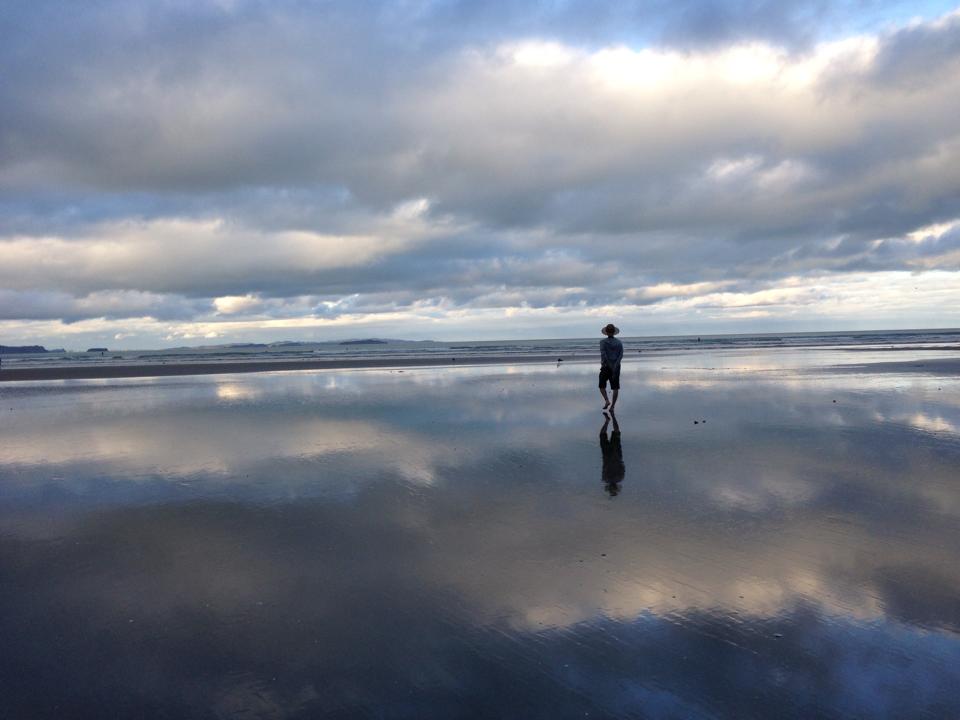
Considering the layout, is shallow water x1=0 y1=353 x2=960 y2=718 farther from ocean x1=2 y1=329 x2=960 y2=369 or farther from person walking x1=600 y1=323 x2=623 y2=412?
ocean x1=2 y1=329 x2=960 y2=369

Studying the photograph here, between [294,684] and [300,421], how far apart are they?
12.5 m

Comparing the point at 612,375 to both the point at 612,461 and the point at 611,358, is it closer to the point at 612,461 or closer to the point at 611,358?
the point at 611,358

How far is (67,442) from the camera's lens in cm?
1384

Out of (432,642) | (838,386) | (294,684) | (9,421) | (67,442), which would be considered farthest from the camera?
(838,386)

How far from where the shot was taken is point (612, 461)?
1066 cm

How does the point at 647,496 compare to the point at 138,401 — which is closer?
the point at 647,496

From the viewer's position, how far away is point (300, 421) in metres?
16.2

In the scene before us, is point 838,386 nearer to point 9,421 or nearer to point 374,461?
point 374,461

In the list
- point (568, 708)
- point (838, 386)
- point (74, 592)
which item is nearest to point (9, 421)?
point (74, 592)

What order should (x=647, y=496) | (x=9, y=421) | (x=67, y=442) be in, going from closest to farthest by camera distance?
(x=647, y=496) → (x=67, y=442) → (x=9, y=421)

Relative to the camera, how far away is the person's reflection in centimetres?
909

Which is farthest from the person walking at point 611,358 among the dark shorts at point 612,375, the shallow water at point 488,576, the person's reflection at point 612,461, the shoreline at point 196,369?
the shoreline at point 196,369

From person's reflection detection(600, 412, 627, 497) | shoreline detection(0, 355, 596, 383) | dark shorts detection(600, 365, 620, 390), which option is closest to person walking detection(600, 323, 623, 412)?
dark shorts detection(600, 365, 620, 390)

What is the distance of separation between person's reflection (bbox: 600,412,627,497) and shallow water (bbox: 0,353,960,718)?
0.31ft
